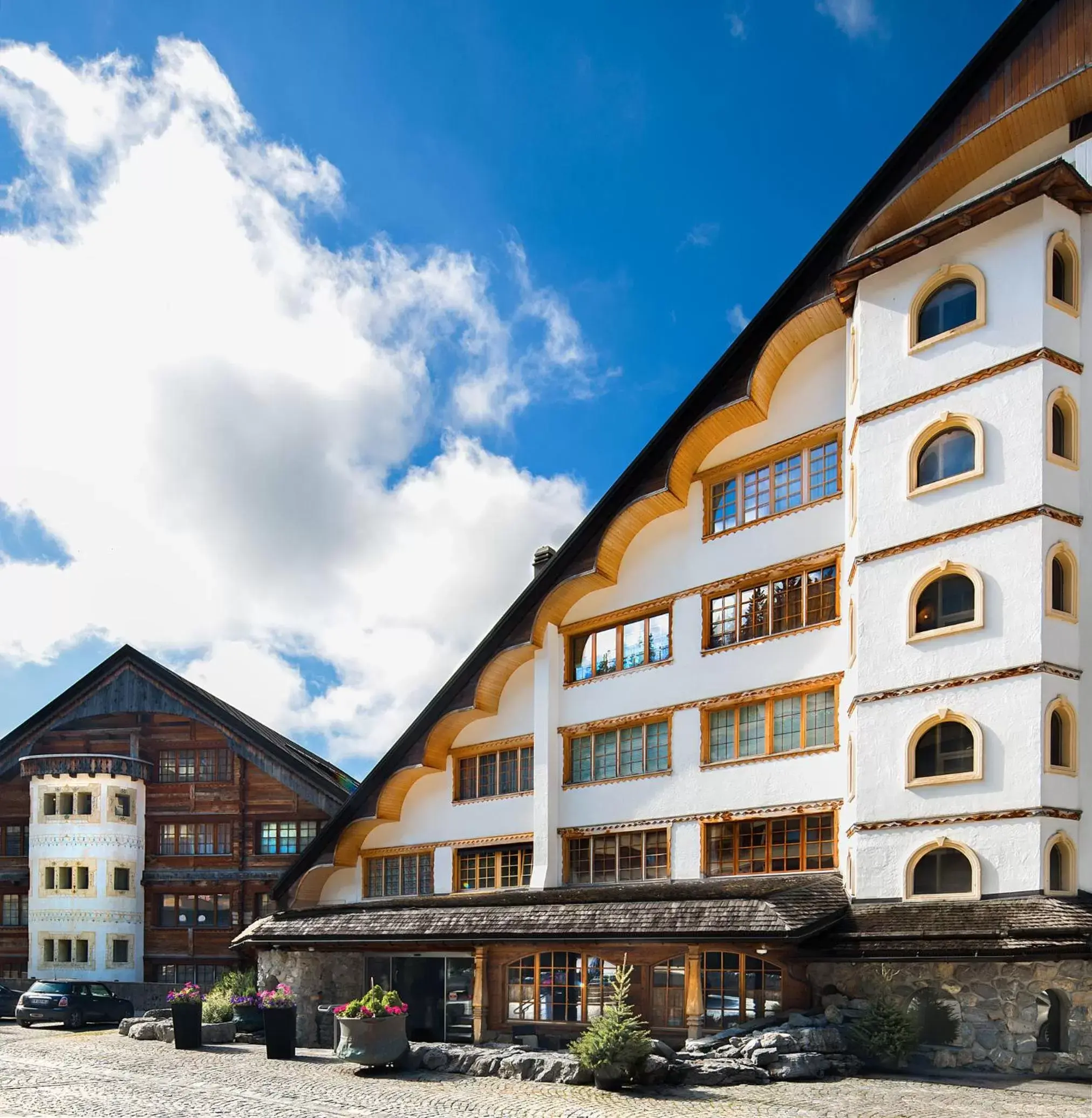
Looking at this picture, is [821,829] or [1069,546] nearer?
[1069,546]

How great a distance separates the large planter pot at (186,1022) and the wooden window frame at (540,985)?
22.0ft

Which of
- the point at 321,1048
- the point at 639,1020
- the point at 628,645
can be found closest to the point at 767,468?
the point at 628,645

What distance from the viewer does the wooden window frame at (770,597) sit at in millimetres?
25672

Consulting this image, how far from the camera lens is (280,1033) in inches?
1016

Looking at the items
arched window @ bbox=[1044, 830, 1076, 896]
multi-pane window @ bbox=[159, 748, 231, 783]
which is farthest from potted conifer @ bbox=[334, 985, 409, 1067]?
multi-pane window @ bbox=[159, 748, 231, 783]

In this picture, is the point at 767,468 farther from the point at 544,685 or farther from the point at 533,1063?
the point at 533,1063

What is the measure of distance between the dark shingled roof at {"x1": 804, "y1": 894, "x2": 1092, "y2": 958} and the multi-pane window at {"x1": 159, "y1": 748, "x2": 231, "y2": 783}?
28.7 m

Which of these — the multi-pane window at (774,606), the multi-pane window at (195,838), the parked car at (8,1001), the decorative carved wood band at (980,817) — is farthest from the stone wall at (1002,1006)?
the parked car at (8,1001)

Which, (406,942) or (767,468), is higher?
(767,468)

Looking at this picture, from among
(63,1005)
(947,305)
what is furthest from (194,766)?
(947,305)

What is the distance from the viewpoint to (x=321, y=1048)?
28.3 m

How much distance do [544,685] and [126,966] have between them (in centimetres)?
2286

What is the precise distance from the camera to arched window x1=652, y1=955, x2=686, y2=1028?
24641 millimetres

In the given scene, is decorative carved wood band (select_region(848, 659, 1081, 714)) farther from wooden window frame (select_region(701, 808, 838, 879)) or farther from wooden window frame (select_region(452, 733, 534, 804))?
wooden window frame (select_region(452, 733, 534, 804))
